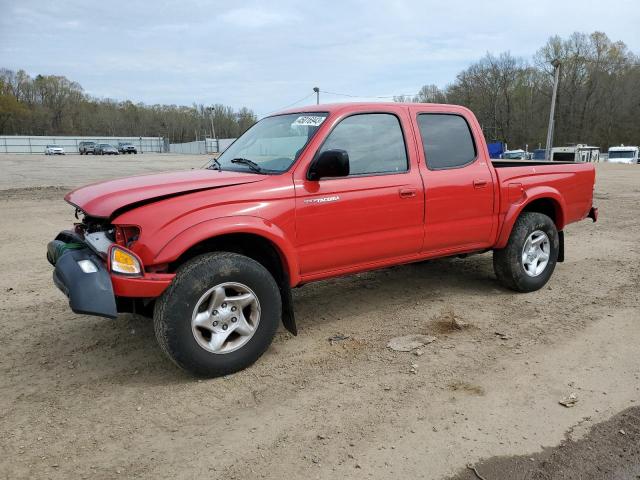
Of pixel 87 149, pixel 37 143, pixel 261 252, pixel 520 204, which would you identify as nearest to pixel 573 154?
pixel 520 204

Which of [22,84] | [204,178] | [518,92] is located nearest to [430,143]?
[204,178]

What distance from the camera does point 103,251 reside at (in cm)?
338

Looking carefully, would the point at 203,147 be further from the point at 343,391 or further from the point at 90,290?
the point at 343,391

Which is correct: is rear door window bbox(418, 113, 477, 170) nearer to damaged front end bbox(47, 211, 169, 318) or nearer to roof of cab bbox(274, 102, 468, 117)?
roof of cab bbox(274, 102, 468, 117)

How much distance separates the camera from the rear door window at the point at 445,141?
467 cm

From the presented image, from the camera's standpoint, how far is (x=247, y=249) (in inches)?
157

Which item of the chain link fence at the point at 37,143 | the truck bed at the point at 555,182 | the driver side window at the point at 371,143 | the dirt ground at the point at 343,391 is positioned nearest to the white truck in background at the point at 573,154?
the truck bed at the point at 555,182

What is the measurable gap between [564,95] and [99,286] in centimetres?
8970

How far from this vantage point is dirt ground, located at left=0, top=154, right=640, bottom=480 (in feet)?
8.88

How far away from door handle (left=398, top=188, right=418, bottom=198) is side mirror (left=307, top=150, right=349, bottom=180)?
69cm

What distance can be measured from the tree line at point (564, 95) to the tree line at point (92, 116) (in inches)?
2125

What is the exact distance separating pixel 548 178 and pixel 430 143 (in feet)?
5.40

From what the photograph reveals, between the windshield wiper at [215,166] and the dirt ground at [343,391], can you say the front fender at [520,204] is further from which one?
the windshield wiper at [215,166]

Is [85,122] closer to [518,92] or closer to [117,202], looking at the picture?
[518,92]
